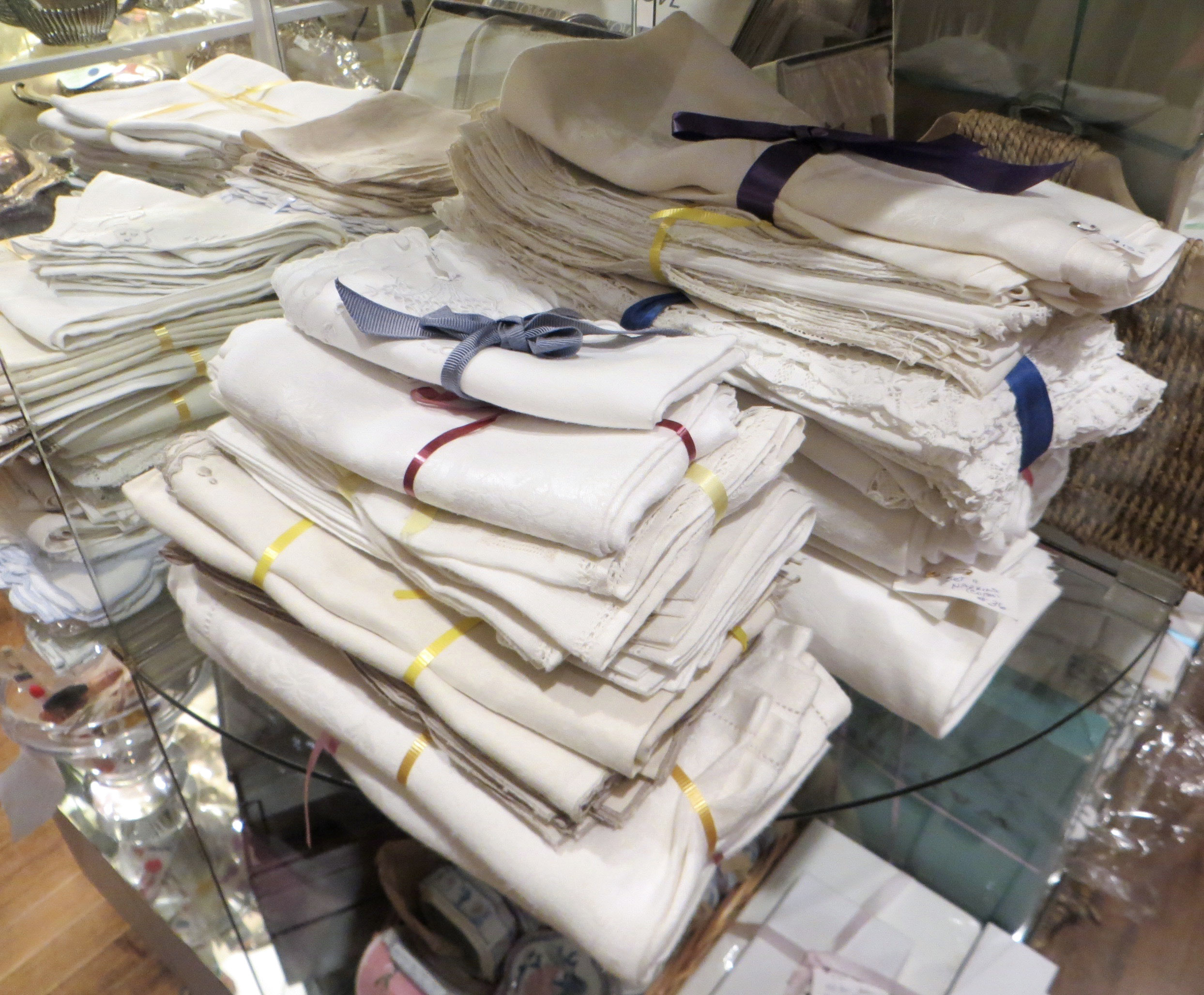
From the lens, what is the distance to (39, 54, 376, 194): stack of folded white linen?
28.2 inches

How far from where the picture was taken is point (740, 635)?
0.46m

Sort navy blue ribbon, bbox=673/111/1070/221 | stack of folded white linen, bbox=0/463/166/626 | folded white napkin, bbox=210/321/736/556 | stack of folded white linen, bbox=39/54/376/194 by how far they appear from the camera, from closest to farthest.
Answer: folded white napkin, bbox=210/321/736/556 → navy blue ribbon, bbox=673/111/1070/221 → stack of folded white linen, bbox=0/463/166/626 → stack of folded white linen, bbox=39/54/376/194

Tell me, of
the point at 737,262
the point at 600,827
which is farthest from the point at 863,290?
the point at 600,827

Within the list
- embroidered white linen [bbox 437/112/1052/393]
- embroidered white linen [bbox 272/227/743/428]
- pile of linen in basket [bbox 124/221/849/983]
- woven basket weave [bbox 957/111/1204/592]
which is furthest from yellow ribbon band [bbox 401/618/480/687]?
woven basket weave [bbox 957/111/1204/592]

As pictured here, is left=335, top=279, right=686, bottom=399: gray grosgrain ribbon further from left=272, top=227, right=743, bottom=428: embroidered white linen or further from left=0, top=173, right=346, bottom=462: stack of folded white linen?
left=0, top=173, right=346, bottom=462: stack of folded white linen

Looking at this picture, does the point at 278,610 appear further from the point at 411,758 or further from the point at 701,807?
the point at 701,807

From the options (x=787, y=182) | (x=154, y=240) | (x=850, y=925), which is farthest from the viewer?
(x=850, y=925)

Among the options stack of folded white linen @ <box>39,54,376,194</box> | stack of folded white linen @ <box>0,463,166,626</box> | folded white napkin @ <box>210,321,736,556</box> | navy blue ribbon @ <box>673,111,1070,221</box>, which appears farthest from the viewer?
stack of folded white linen @ <box>39,54,376,194</box>

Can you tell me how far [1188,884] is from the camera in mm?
792

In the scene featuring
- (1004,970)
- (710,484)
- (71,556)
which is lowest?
(1004,970)

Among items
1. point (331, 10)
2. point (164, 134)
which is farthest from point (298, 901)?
point (331, 10)

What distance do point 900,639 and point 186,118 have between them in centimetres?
70

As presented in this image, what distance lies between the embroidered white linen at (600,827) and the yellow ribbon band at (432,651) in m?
0.05

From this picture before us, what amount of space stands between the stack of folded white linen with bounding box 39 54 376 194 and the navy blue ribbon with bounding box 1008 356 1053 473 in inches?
23.4
